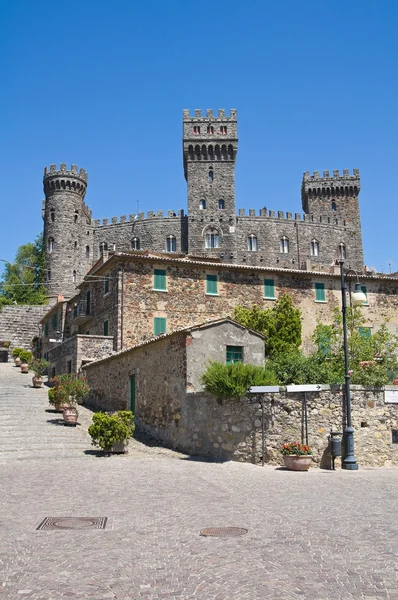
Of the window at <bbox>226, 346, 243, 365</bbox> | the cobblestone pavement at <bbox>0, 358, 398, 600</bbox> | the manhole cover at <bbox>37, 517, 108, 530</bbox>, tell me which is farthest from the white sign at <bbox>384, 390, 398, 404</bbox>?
the manhole cover at <bbox>37, 517, 108, 530</bbox>

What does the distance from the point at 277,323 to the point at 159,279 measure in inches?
237

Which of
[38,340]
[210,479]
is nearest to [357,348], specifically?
[210,479]

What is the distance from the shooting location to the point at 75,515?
27.7 ft

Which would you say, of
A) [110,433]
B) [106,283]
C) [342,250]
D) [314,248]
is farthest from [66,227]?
[110,433]

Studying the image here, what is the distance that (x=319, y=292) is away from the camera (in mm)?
31609

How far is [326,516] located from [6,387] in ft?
67.6

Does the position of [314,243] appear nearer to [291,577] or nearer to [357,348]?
[357,348]

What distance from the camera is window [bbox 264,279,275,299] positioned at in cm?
3078

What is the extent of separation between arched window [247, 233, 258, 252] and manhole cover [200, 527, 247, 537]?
59334 millimetres

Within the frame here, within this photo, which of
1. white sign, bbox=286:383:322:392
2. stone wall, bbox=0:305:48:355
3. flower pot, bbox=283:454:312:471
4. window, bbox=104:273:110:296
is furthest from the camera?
stone wall, bbox=0:305:48:355

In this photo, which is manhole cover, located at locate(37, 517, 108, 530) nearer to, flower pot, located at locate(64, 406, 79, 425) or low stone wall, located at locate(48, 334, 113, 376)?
flower pot, located at locate(64, 406, 79, 425)

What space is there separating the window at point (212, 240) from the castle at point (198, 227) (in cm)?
11

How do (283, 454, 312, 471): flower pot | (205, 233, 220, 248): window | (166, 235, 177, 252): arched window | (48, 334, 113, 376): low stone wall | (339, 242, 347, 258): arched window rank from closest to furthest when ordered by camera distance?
1. (283, 454, 312, 471): flower pot
2. (48, 334, 113, 376): low stone wall
3. (205, 233, 220, 248): window
4. (166, 235, 177, 252): arched window
5. (339, 242, 347, 258): arched window

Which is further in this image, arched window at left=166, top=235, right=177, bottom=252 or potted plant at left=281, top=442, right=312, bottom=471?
arched window at left=166, top=235, right=177, bottom=252
